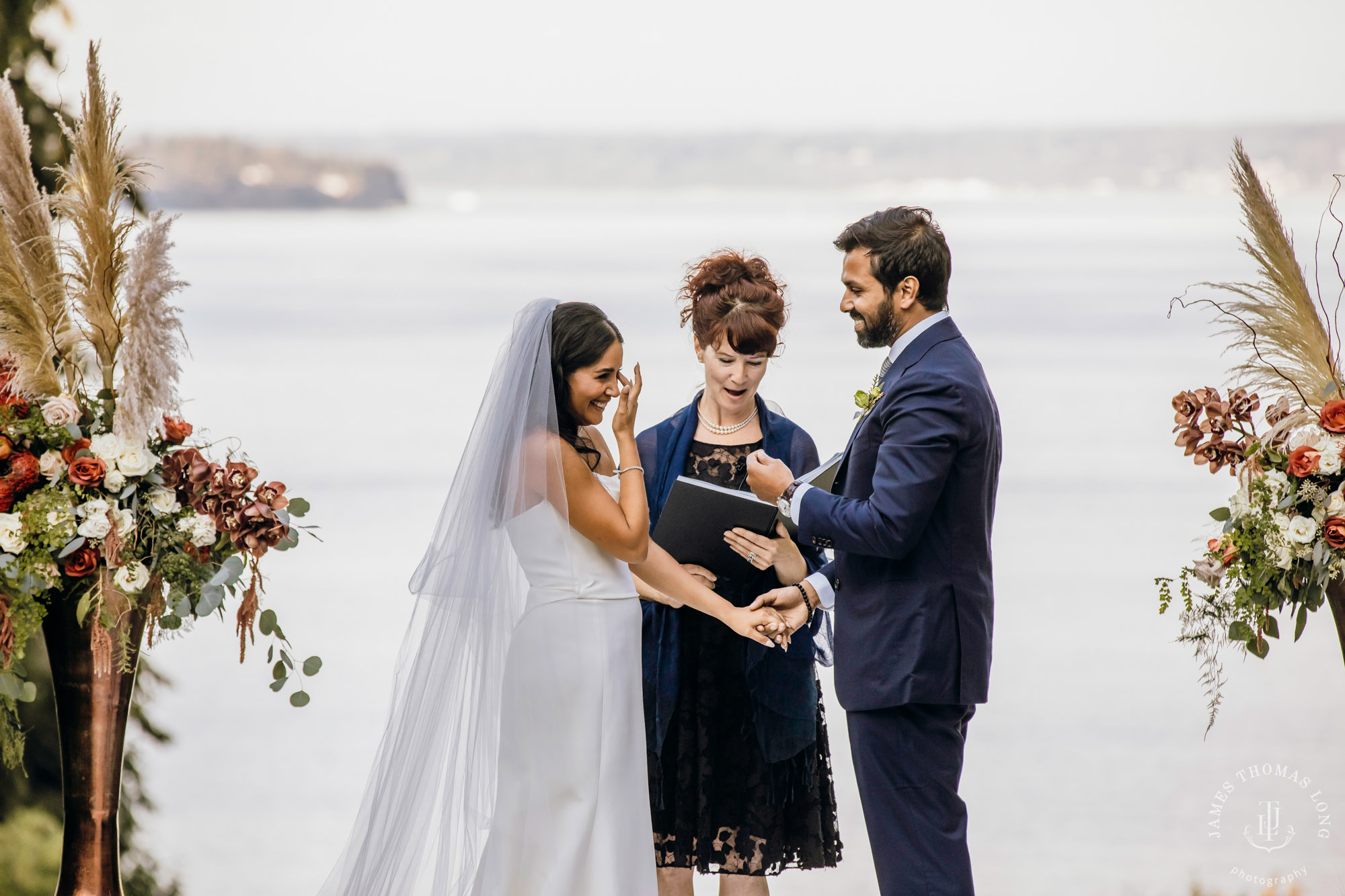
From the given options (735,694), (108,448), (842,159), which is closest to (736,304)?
(735,694)

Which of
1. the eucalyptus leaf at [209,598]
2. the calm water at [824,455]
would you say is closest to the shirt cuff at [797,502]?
the eucalyptus leaf at [209,598]

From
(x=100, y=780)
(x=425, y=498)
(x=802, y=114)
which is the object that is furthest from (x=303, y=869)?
(x=802, y=114)

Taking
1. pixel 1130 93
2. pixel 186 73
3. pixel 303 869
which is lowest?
pixel 303 869

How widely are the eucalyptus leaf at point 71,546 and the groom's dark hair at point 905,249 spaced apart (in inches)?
57.4

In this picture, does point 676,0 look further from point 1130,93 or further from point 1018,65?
point 1130,93

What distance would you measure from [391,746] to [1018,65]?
957 cm

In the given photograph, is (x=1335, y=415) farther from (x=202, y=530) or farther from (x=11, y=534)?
(x=11, y=534)

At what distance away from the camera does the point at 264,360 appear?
517 inches

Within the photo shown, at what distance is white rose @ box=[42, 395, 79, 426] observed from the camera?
2.31 m

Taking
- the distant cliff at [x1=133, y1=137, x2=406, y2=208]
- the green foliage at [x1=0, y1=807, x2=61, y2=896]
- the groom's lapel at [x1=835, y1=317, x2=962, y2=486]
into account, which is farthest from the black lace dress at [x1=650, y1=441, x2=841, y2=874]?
the distant cliff at [x1=133, y1=137, x2=406, y2=208]

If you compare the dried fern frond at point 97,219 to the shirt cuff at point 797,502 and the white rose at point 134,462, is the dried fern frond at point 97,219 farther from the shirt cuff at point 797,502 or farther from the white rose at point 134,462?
the shirt cuff at point 797,502

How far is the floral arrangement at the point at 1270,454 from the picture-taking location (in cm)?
228

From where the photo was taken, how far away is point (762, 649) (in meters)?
2.59

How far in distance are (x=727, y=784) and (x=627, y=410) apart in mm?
821
